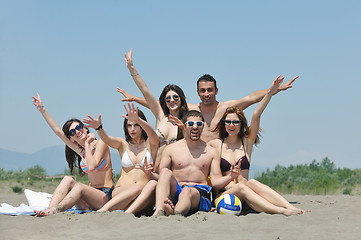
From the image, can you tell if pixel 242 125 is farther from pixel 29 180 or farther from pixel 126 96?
pixel 29 180

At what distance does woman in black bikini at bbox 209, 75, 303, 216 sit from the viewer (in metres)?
7.58

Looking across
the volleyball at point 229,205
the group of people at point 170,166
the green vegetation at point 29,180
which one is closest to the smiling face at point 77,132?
the group of people at point 170,166

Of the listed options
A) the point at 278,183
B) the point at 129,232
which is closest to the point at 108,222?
the point at 129,232

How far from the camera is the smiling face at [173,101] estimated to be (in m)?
8.85

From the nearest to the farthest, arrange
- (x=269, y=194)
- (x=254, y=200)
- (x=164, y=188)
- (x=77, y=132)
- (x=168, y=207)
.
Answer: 1. (x=168, y=207)
2. (x=164, y=188)
3. (x=254, y=200)
4. (x=269, y=194)
5. (x=77, y=132)

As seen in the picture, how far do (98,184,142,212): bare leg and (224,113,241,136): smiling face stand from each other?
1.93 meters

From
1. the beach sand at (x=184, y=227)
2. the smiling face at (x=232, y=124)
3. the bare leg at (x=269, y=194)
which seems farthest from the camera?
the smiling face at (x=232, y=124)

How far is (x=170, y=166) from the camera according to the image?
7934mm

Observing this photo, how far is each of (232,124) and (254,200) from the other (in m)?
1.44

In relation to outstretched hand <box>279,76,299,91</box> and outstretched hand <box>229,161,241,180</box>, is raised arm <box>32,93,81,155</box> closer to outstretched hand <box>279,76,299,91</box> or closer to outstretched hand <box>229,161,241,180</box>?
outstretched hand <box>229,161,241,180</box>

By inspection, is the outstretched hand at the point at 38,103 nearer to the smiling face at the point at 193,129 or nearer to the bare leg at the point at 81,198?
the bare leg at the point at 81,198

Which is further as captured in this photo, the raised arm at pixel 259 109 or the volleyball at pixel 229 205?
the raised arm at pixel 259 109

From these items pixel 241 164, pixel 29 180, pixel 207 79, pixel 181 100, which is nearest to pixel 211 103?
pixel 207 79

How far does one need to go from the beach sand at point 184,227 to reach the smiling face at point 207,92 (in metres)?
2.81
